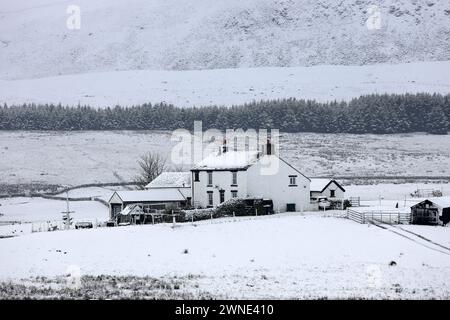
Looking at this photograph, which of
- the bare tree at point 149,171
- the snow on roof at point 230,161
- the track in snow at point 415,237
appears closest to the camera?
the track in snow at point 415,237

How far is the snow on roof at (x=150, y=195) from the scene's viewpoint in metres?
62.9

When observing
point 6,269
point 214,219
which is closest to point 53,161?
point 214,219

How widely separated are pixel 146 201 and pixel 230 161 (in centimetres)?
916

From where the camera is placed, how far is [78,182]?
10581 centimetres

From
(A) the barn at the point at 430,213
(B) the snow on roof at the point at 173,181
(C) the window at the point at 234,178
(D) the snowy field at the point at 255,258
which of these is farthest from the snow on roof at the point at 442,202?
(B) the snow on roof at the point at 173,181

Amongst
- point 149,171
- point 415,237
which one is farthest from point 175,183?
point 415,237

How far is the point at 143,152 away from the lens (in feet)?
431

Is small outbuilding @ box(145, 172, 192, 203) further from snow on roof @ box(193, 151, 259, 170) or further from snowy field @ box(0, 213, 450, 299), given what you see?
snowy field @ box(0, 213, 450, 299)

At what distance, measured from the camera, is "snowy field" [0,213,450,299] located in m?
28.3

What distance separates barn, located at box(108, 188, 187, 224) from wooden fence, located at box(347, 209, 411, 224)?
17.1m

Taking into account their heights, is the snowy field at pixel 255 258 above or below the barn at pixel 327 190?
below

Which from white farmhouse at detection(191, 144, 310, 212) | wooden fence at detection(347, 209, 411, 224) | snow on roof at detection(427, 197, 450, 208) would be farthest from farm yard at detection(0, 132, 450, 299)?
snow on roof at detection(427, 197, 450, 208)

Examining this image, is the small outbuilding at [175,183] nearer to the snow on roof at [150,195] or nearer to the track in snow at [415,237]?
the snow on roof at [150,195]

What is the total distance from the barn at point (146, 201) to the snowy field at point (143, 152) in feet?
142
